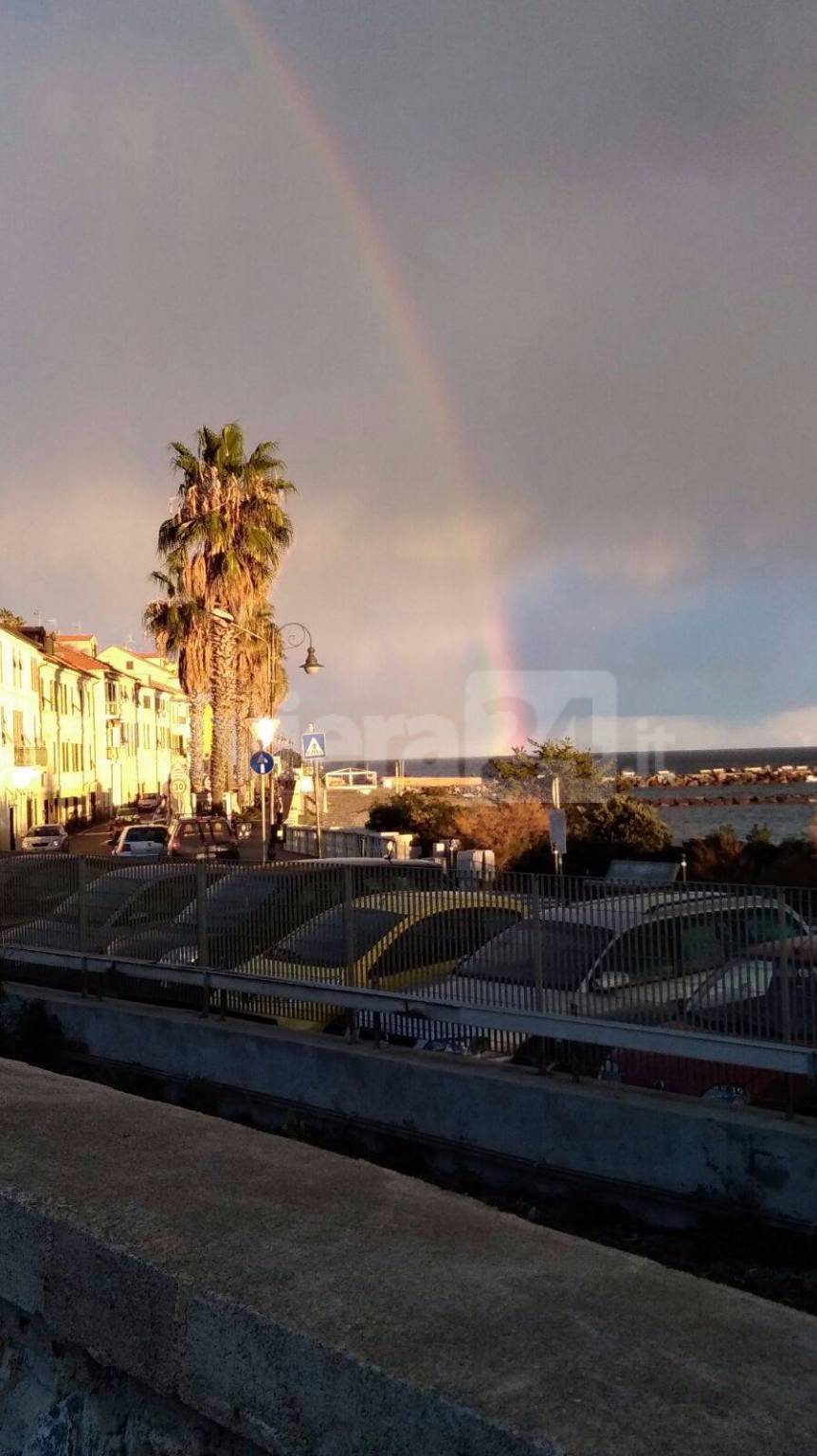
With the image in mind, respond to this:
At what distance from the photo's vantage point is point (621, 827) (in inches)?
1474

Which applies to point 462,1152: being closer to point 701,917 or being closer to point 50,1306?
point 701,917

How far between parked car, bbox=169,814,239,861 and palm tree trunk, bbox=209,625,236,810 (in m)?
8.90

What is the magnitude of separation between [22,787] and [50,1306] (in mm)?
61915

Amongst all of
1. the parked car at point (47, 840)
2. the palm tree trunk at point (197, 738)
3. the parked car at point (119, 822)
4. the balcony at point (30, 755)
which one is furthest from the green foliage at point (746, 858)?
the balcony at point (30, 755)

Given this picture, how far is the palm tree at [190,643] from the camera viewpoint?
1934 inches

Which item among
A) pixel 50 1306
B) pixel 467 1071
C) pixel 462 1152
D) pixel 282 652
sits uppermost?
pixel 282 652

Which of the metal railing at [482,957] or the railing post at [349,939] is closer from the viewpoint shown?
the metal railing at [482,957]

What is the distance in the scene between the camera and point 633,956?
8234 mm

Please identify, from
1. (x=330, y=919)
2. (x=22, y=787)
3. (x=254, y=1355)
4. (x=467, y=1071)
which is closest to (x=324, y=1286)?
(x=254, y=1355)

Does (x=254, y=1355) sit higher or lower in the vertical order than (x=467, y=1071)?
higher

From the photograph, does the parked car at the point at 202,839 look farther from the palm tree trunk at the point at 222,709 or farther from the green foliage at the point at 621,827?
the green foliage at the point at 621,827

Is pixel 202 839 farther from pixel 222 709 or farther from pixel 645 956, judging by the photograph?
pixel 645 956

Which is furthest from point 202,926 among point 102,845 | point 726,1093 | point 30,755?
point 30,755

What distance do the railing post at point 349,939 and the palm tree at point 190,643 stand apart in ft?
128
